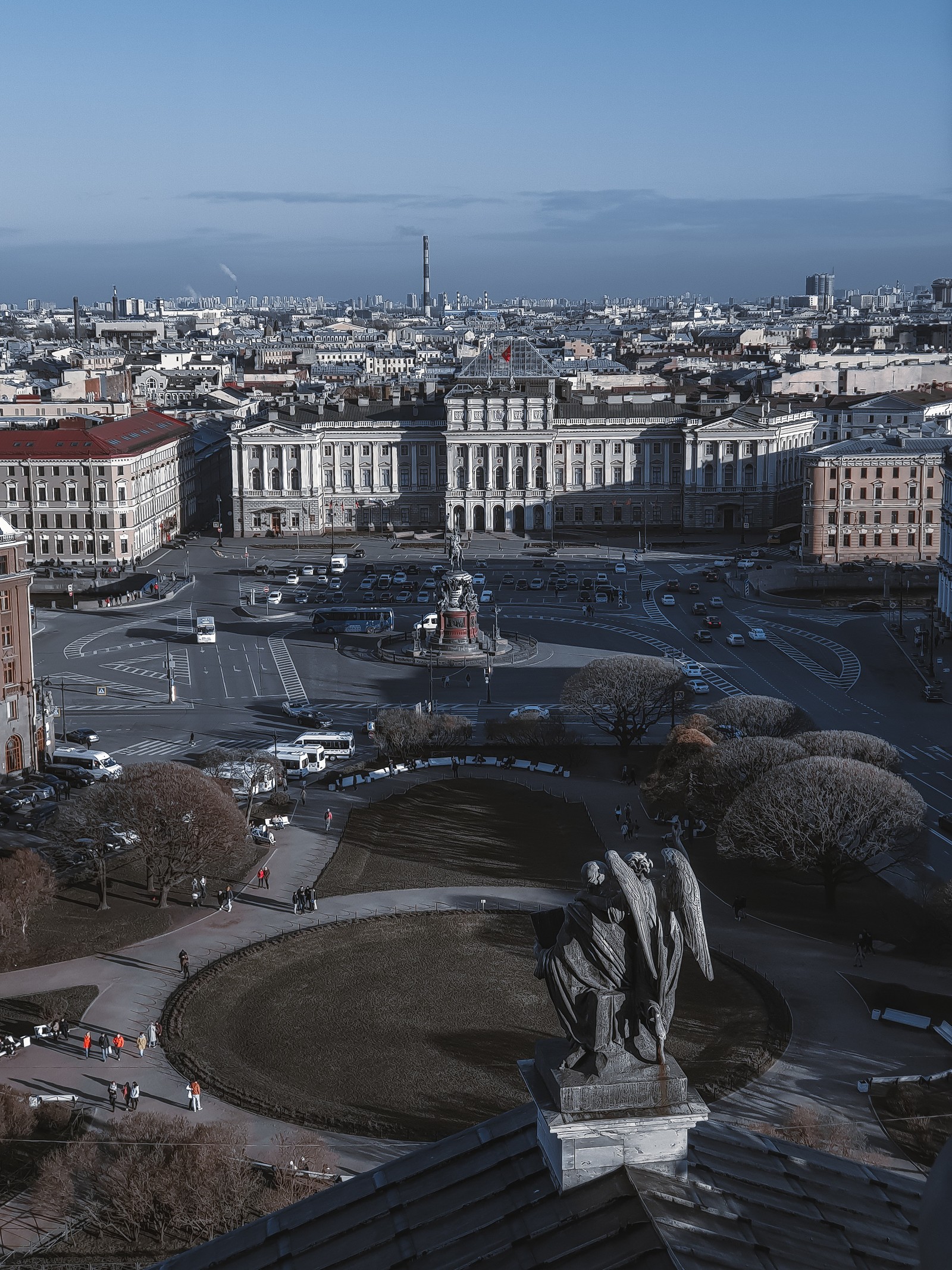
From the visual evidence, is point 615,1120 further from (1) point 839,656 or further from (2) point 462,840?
(1) point 839,656

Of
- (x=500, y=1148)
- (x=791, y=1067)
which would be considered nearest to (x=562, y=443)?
(x=791, y=1067)

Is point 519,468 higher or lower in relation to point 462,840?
higher

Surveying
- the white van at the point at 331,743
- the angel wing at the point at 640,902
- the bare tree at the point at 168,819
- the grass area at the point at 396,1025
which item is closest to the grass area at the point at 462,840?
the bare tree at the point at 168,819

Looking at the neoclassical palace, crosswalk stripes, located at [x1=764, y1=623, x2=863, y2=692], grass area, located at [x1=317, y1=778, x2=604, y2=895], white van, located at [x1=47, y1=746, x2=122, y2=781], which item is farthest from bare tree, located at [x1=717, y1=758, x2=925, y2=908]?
the neoclassical palace

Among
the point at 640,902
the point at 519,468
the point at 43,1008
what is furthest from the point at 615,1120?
the point at 519,468

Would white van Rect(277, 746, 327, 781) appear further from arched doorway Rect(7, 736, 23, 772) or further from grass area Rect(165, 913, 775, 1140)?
grass area Rect(165, 913, 775, 1140)

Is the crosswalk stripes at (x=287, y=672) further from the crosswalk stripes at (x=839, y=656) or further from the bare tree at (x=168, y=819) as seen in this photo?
the bare tree at (x=168, y=819)
